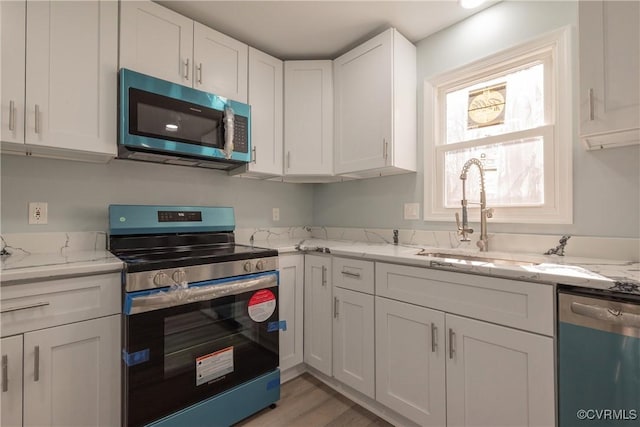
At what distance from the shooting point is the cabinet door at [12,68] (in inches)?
51.0

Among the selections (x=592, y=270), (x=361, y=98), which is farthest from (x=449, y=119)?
(x=592, y=270)

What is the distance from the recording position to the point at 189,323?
1475mm

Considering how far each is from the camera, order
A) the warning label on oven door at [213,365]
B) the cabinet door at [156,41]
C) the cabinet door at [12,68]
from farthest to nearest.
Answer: the cabinet door at [156,41]
the warning label on oven door at [213,365]
the cabinet door at [12,68]

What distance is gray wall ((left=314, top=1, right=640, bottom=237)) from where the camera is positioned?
141 cm

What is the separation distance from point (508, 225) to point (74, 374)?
2.31 meters

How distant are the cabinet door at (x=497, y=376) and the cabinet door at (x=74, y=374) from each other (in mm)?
1541

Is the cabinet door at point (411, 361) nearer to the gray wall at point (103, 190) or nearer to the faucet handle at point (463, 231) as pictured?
the faucet handle at point (463, 231)

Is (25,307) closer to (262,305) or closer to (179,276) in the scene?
(179,276)

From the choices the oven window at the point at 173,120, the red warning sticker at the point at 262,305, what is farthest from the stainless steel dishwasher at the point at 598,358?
the oven window at the point at 173,120

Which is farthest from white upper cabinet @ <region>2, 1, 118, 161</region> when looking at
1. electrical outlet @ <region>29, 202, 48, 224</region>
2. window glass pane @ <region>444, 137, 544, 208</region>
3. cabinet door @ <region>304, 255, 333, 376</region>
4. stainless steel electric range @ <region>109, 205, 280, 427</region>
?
window glass pane @ <region>444, 137, 544, 208</region>

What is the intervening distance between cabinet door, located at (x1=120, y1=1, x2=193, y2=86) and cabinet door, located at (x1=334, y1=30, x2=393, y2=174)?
1082 millimetres

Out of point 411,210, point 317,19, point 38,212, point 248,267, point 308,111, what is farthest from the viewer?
point 308,111

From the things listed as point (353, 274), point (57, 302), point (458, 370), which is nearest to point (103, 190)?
point (57, 302)

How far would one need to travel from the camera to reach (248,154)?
6.72ft
